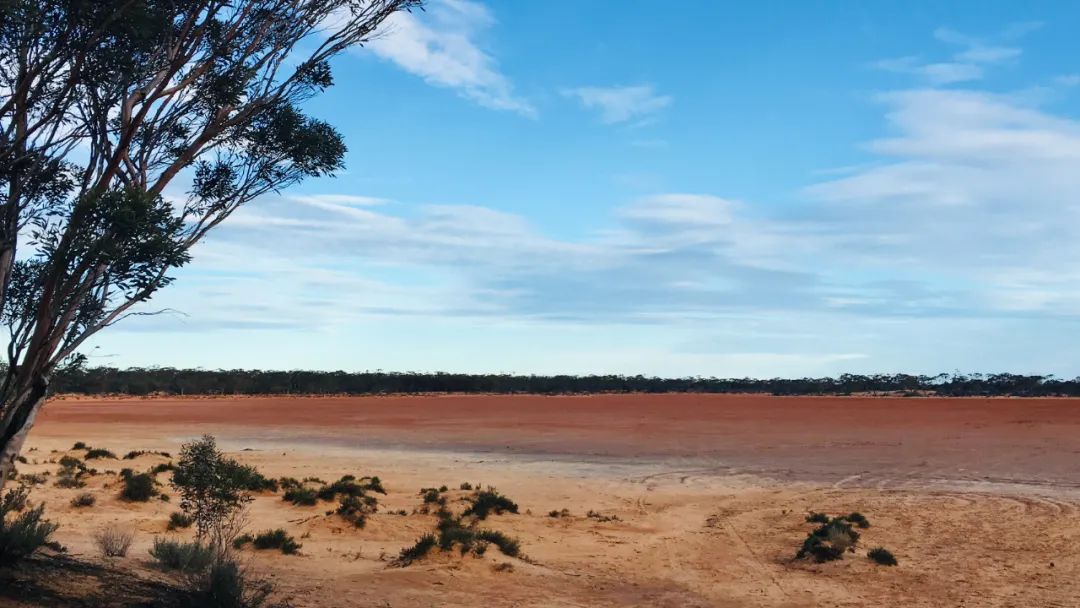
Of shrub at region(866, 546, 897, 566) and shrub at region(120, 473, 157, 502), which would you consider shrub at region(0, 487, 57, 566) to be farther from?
shrub at region(866, 546, 897, 566)

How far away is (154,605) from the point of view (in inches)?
385

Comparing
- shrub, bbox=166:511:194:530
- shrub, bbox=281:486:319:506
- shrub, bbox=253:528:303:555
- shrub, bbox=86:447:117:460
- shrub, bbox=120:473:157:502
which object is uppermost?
shrub, bbox=86:447:117:460

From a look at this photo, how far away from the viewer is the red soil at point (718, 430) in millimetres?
28109

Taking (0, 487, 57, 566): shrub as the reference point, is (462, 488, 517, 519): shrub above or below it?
below

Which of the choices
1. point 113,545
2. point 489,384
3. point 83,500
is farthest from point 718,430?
point 489,384

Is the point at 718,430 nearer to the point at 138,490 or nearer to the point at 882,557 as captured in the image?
the point at 882,557

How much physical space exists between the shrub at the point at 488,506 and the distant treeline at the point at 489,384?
211 feet

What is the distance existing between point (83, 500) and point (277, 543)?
5415 mm

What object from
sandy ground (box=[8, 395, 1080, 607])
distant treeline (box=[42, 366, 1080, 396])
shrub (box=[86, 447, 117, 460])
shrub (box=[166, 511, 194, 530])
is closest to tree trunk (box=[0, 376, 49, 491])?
sandy ground (box=[8, 395, 1080, 607])

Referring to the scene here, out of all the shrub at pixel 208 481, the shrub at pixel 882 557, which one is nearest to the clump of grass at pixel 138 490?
the shrub at pixel 208 481

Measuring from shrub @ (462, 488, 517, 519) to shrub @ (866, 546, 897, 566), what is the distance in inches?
282

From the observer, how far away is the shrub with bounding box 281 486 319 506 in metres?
18.8

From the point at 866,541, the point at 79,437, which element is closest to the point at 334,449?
the point at 79,437

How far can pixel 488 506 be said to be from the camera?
18.8 m
